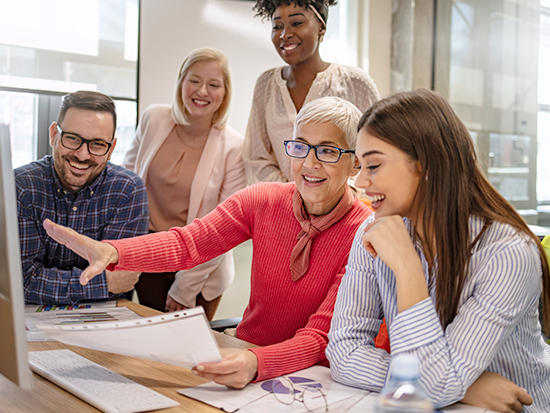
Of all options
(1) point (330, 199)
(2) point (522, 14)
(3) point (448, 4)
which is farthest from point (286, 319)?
(3) point (448, 4)

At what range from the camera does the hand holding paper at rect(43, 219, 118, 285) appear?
122 centimetres

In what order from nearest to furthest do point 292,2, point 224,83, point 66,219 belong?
point 66,219 → point 292,2 → point 224,83

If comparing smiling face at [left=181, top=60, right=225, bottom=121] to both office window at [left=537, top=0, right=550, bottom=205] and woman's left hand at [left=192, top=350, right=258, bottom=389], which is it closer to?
woman's left hand at [left=192, top=350, right=258, bottom=389]

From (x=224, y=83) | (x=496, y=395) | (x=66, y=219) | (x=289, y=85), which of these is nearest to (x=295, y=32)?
(x=289, y=85)

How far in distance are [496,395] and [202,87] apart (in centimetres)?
188

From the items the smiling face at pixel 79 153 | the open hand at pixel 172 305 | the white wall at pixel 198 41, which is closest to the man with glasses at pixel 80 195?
the smiling face at pixel 79 153

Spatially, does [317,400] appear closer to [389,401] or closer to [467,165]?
[389,401]

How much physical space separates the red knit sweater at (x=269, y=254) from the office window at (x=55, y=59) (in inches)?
85.0

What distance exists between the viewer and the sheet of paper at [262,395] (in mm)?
930

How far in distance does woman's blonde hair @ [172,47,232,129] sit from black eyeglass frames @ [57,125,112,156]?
640mm

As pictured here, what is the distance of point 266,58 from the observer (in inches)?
150

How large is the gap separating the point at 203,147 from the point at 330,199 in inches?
47.2

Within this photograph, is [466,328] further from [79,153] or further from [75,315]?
[79,153]

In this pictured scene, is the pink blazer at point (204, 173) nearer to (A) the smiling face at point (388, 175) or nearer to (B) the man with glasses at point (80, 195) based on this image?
(B) the man with glasses at point (80, 195)
